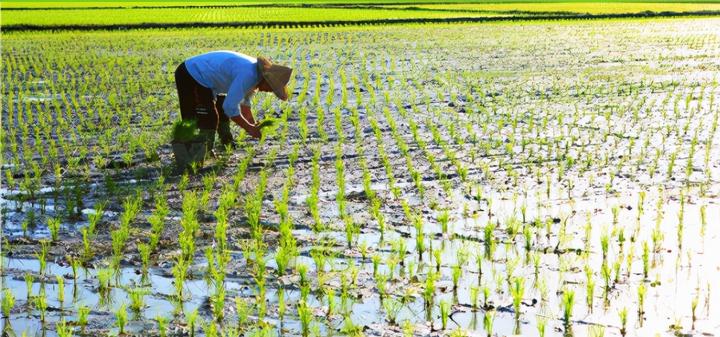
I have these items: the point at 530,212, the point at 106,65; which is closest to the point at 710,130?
the point at 530,212

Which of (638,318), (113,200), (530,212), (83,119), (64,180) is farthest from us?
(83,119)

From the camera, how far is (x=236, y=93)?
620 cm

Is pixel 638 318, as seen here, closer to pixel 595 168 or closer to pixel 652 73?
pixel 595 168

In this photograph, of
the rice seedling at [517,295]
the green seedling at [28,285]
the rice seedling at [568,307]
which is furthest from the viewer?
the green seedling at [28,285]

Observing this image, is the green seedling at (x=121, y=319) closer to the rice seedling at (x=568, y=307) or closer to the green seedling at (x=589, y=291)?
the rice seedling at (x=568, y=307)

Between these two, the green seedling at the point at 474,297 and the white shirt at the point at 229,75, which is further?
the white shirt at the point at 229,75

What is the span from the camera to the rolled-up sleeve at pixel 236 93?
20.3ft

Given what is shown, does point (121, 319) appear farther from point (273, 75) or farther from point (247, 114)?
point (247, 114)

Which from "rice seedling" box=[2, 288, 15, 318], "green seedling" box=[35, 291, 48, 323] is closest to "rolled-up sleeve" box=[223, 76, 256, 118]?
"green seedling" box=[35, 291, 48, 323]

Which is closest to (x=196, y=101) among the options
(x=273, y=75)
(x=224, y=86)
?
(x=224, y=86)

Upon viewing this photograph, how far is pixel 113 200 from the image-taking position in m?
5.74

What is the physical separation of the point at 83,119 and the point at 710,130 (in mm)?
5650

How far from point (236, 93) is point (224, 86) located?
0.51 meters

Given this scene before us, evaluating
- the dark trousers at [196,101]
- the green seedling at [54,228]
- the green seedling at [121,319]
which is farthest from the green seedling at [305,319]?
the dark trousers at [196,101]
